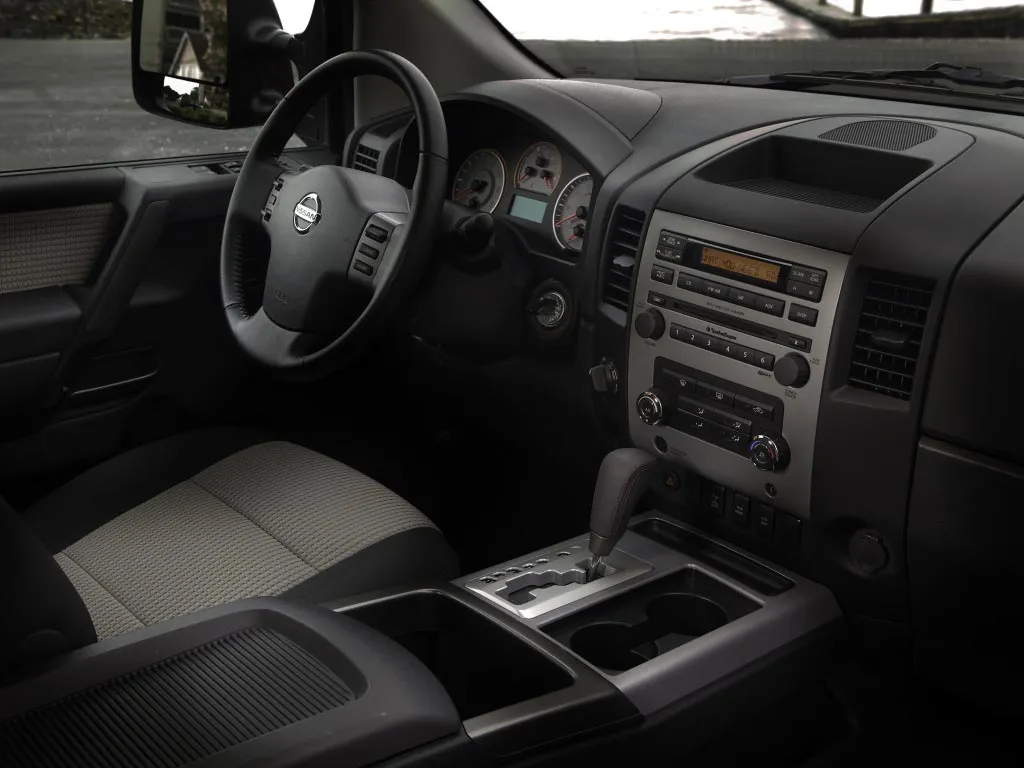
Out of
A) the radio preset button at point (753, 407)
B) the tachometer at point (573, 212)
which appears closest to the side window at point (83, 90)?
the tachometer at point (573, 212)

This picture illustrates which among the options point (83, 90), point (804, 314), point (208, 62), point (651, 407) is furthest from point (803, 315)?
point (83, 90)

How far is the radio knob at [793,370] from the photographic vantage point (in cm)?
153

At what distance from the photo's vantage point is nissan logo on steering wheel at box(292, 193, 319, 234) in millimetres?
1861

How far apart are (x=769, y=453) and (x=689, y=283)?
0.27 m

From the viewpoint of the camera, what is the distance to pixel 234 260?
2008 millimetres

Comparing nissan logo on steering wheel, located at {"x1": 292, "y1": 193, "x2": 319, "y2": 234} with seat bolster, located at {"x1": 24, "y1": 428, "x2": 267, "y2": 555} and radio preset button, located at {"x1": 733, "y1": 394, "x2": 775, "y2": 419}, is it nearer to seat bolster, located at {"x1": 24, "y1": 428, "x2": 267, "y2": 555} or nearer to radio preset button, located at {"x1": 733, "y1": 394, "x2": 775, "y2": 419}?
seat bolster, located at {"x1": 24, "y1": 428, "x2": 267, "y2": 555}

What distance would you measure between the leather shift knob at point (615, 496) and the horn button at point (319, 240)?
496 millimetres

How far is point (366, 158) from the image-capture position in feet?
7.41

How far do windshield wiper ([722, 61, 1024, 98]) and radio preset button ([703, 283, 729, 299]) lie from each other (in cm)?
58

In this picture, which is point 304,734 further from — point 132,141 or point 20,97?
point 20,97

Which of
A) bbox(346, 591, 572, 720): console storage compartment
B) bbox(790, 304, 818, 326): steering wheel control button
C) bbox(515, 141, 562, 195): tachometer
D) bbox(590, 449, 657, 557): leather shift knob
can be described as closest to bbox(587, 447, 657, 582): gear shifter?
bbox(590, 449, 657, 557): leather shift knob

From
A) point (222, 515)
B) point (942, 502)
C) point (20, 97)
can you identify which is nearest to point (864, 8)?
point (942, 502)

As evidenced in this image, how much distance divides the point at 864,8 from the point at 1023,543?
3.53 ft

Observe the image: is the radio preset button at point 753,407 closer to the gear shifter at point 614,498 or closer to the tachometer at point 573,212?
the gear shifter at point 614,498
